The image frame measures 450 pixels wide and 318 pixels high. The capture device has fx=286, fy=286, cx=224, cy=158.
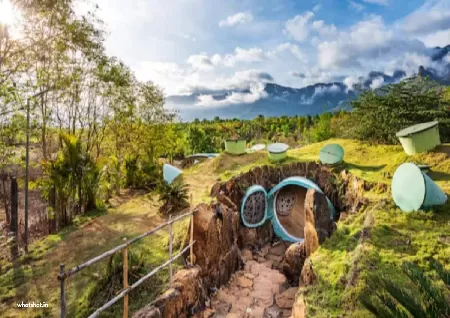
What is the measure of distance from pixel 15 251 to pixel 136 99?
9366mm

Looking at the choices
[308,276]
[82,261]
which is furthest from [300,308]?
[82,261]

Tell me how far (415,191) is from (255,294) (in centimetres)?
518

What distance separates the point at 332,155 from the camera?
12383mm

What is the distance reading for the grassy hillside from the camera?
5.35 meters

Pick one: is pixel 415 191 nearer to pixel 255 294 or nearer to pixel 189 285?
pixel 255 294

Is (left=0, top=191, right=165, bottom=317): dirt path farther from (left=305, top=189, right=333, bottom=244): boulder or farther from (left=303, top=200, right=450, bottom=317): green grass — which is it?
(left=305, top=189, right=333, bottom=244): boulder

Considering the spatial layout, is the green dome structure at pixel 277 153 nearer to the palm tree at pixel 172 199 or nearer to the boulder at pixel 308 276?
the palm tree at pixel 172 199

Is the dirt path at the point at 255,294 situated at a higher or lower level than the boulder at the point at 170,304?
lower

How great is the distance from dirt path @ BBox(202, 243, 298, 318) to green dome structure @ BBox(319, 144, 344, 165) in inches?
187

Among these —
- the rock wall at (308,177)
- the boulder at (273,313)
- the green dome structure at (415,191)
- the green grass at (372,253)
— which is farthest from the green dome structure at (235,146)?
the boulder at (273,313)

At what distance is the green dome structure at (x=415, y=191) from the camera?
7.31 m

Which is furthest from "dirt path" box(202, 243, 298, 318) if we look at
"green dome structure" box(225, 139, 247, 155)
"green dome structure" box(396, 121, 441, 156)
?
"green dome structure" box(225, 139, 247, 155)

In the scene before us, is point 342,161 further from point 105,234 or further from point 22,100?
point 22,100

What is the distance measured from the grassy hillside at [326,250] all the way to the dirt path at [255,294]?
1936 mm
